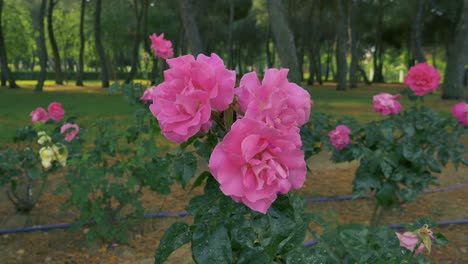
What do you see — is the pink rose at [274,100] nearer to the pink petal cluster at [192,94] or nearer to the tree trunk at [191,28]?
the pink petal cluster at [192,94]

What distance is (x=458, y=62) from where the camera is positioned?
51.3 feet

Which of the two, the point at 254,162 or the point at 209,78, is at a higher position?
the point at 209,78

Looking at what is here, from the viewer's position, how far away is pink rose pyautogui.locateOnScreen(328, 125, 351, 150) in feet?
10.8

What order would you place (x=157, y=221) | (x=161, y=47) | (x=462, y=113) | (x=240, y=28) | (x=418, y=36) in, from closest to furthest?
(x=462, y=113) → (x=161, y=47) → (x=157, y=221) → (x=418, y=36) → (x=240, y=28)

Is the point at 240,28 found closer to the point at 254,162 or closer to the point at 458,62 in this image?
the point at 458,62

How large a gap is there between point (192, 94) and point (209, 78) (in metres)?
0.05

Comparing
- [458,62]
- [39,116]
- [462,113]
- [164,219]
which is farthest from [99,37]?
[462,113]

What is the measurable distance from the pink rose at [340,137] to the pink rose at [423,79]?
0.58 metres

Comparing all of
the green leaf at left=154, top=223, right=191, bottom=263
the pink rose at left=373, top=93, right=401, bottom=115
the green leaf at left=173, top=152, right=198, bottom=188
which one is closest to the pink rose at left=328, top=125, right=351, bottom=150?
the pink rose at left=373, top=93, right=401, bottom=115

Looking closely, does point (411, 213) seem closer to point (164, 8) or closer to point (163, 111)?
point (163, 111)

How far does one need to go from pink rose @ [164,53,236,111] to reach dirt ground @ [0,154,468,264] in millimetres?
1639

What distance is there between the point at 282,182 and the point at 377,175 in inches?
103

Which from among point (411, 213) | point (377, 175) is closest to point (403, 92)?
point (377, 175)

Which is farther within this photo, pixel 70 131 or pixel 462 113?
pixel 70 131
